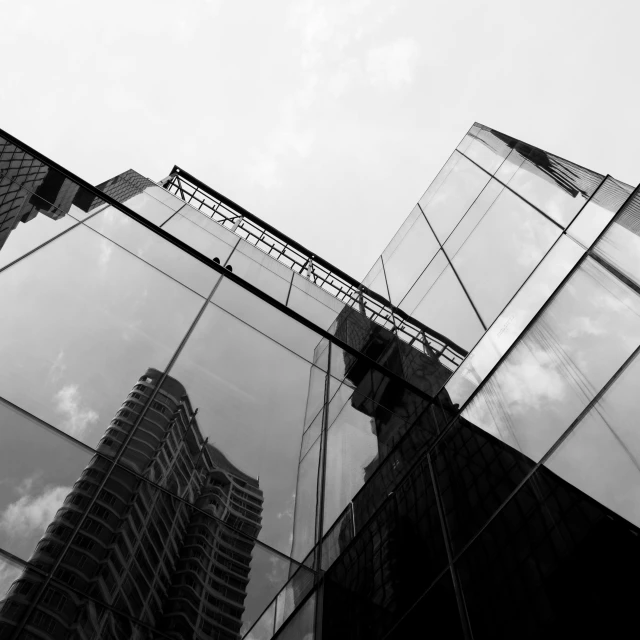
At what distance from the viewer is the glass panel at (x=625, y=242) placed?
17.1 ft

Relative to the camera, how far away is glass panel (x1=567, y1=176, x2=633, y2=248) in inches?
246

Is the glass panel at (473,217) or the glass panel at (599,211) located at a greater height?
the glass panel at (599,211)

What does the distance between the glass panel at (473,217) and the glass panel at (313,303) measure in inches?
136

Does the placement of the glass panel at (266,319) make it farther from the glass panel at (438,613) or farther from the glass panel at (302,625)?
the glass panel at (438,613)

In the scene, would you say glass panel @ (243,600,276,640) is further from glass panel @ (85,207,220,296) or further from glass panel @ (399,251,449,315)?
glass panel @ (399,251,449,315)

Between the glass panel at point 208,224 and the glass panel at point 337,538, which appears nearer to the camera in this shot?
the glass panel at point 337,538

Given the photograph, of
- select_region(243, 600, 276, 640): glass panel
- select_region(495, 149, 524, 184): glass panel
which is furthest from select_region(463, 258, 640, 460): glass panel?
select_region(495, 149, 524, 184): glass panel

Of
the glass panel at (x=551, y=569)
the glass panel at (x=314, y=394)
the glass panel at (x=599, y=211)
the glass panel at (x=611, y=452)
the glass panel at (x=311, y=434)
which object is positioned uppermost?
the glass panel at (x=599, y=211)

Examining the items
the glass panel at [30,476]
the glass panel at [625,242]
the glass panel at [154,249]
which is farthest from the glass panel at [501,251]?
the glass panel at [30,476]

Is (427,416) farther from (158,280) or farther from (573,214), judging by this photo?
(158,280)

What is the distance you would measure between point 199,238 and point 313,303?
340 centimetres

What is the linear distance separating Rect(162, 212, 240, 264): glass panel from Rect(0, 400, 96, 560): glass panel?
634 centimetres

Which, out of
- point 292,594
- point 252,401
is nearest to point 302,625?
point 292,594

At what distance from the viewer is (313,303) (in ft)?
46.3
